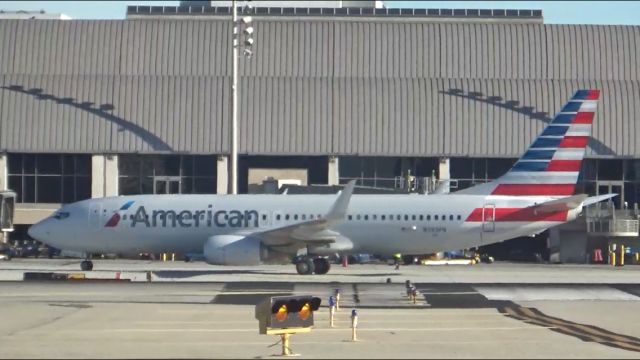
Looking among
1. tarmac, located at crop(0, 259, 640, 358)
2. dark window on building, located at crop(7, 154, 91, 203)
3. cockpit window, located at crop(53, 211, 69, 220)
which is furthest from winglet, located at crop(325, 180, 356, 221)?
dark window on building, located at crop(7, 154, 91, 203)

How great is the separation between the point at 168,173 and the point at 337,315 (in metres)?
54.9

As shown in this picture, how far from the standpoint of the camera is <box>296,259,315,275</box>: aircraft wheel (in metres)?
57.6

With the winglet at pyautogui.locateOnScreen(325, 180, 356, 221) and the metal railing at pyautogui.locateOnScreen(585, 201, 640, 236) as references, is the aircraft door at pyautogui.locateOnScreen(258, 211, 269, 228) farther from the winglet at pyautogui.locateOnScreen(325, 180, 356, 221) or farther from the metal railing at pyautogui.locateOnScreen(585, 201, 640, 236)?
the metal railing at pyautogui.locateOnScreen(585, 201, 640, 236)

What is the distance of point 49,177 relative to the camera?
295 feet

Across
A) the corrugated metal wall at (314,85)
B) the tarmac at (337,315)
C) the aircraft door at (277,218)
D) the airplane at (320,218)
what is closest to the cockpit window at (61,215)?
the airplane at (320,218)

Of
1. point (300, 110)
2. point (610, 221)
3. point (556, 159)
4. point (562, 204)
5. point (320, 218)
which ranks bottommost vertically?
point (610, 221)

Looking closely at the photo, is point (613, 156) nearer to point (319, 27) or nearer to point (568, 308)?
point (319, 27)

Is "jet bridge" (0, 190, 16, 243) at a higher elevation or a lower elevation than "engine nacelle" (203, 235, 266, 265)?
higher

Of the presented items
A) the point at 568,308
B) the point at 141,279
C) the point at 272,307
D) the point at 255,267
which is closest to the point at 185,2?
the point at 255,267

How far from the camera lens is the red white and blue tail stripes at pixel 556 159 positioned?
6048 cm

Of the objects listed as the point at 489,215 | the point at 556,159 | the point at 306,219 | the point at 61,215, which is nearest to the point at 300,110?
the point at 306,219

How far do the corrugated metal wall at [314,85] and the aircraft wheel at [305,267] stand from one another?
2895cm

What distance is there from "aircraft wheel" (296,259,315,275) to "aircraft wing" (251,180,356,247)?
35.7 inches

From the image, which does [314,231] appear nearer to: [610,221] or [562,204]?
[562,204]
